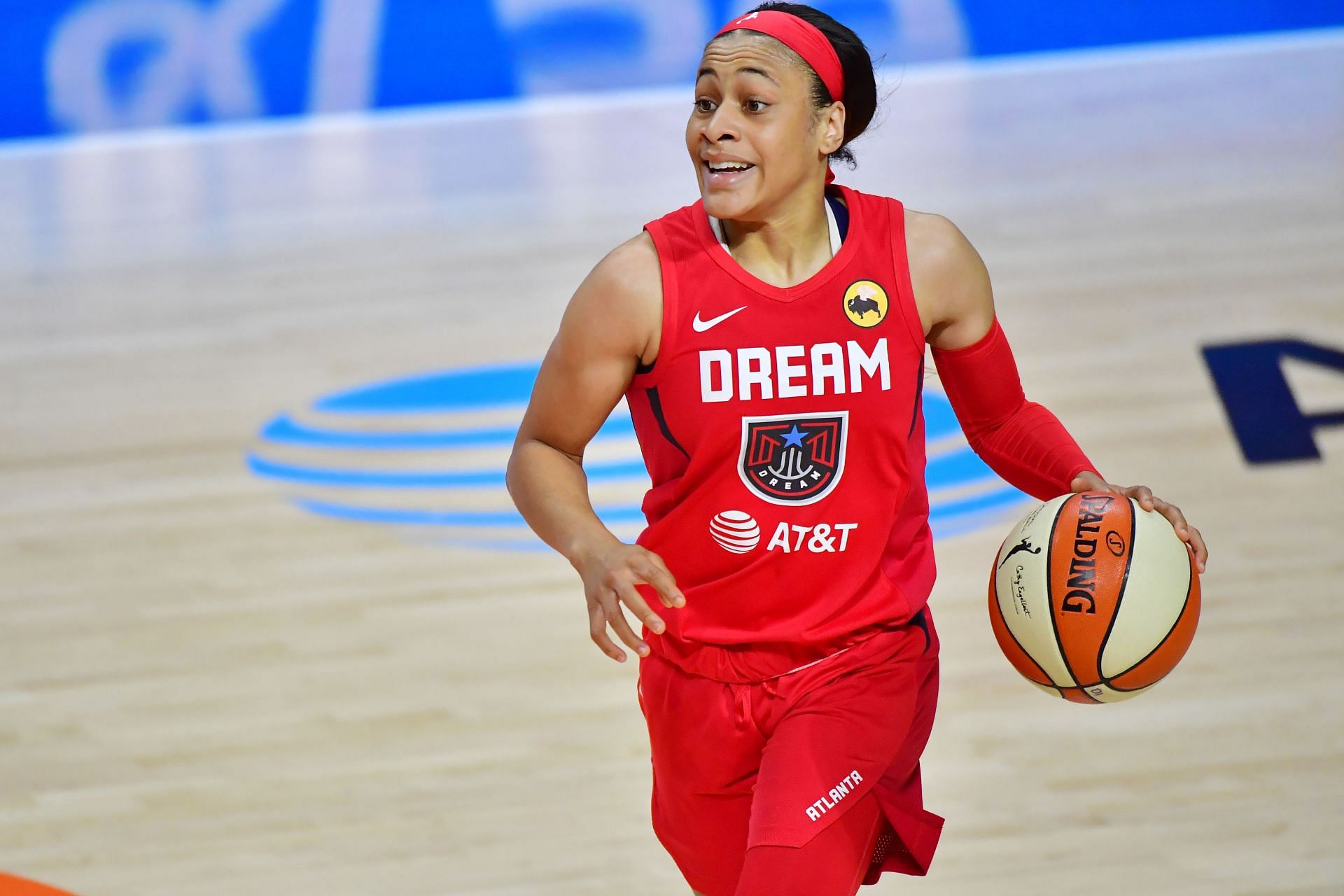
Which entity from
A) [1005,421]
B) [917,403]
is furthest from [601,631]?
[1005,421]

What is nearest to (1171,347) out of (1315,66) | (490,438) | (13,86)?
(490,438)

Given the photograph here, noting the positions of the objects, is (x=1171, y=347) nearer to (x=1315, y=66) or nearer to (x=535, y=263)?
(x=535, y=263)

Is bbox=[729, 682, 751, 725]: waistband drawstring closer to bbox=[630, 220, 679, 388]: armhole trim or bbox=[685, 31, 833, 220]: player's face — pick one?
bbox=[630, 220, 679, 388]: armhole trim

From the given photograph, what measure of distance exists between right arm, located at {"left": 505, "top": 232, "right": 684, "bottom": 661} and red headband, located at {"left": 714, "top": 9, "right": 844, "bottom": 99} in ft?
1.12

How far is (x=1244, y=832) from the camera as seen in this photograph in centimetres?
340

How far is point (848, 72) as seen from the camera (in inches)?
95.6

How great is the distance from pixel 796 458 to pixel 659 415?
209 mm

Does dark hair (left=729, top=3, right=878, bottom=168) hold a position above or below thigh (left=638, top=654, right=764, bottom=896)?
above

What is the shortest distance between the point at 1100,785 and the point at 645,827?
0.99 meters

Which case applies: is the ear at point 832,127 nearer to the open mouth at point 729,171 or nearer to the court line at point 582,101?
the open mouth at point 729,171

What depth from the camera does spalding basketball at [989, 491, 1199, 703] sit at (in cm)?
250

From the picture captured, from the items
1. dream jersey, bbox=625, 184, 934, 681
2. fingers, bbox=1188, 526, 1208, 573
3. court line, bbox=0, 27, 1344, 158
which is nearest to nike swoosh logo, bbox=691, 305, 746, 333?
dream jersey, bbox=625, 184, 934, 681

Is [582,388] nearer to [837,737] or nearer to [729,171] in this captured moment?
[729,171]

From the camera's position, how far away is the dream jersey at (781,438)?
236cm
